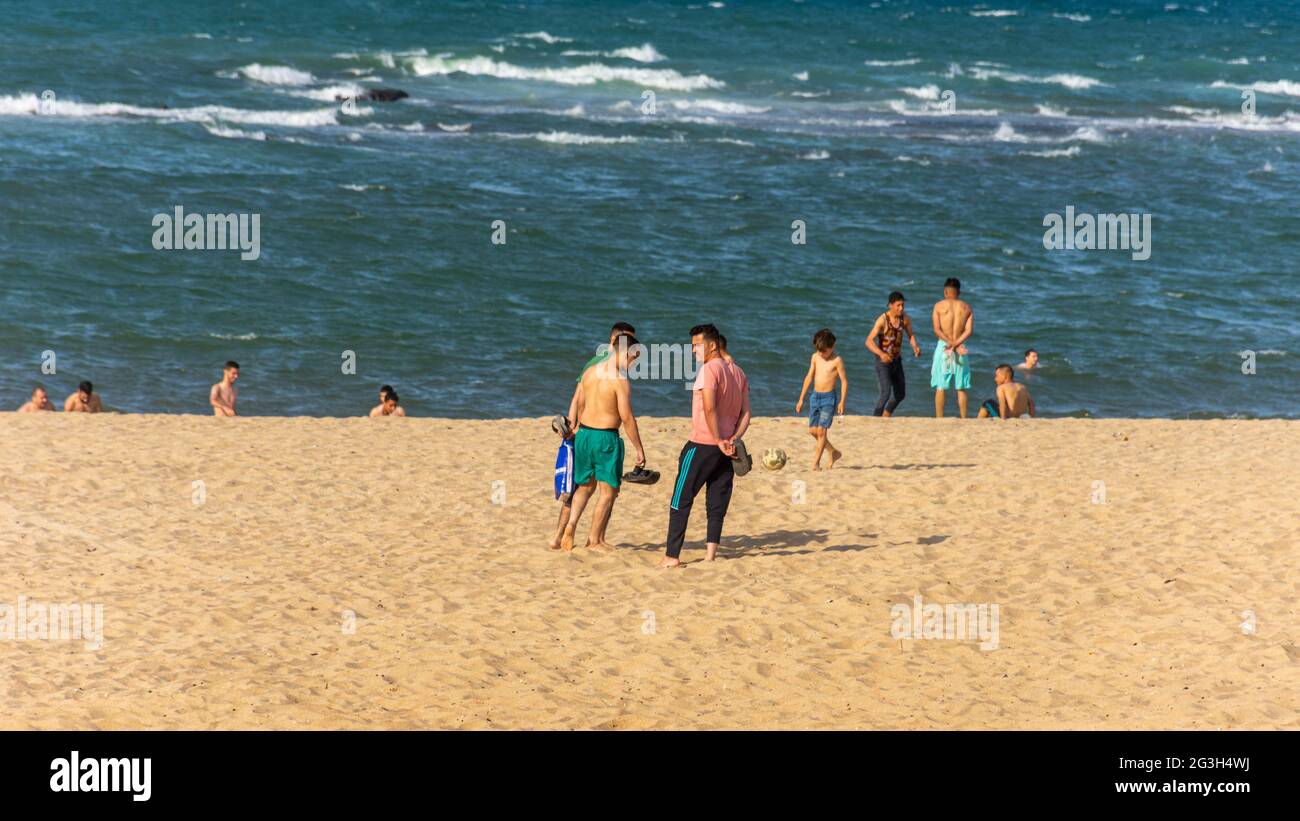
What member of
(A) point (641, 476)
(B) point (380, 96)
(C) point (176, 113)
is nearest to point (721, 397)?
(A) point (641, 476)

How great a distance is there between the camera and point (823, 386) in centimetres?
Result: 1486

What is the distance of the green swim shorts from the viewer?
11.8m

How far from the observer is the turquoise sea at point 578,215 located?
23.6 metres

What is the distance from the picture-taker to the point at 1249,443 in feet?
55.6

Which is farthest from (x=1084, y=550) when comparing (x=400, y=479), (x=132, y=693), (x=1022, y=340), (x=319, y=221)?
(x=319, y=221)

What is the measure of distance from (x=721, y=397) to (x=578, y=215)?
20866mm

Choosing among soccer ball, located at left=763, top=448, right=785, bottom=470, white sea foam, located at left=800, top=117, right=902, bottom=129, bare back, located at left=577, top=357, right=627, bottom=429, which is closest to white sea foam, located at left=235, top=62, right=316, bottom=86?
white sea foam, located at left=800, top=117, right=902, bottom=129

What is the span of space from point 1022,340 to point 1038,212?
9.32 metres

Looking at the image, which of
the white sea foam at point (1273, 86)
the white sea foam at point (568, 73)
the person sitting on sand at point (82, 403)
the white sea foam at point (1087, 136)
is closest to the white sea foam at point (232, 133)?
the white sea foam at point (568, 73)

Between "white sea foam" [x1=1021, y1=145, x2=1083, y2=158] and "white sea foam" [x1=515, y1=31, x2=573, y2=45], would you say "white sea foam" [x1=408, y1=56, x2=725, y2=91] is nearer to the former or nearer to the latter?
"white sea foam" [x1=515, y1=31, x2=573, y2=45]

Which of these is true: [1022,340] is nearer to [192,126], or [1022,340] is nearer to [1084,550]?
[1084,550]

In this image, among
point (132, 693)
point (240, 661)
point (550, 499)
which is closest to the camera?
point (132, 693)

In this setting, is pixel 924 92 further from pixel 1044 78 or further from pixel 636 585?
pixel 636 585

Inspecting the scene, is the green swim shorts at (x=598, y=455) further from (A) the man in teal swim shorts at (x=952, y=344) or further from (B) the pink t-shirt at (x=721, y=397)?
(A) the man in teal swim shorts at (x=952, y=344)
